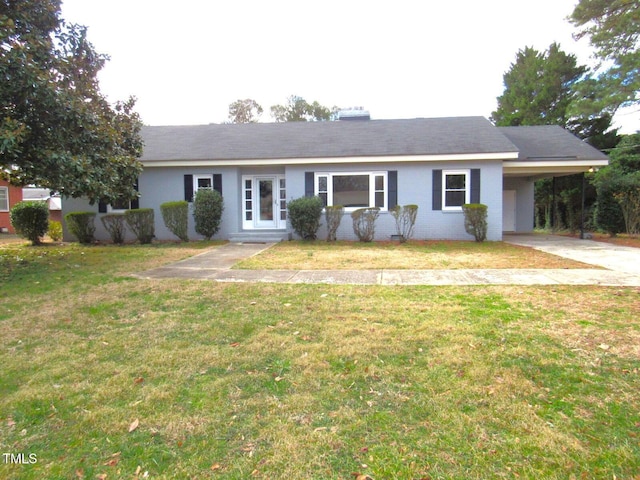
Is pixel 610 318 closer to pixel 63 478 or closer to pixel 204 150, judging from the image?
pixel 63 478

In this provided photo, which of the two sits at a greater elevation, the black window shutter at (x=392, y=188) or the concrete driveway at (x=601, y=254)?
the black window shutter at (x=392, y=188)

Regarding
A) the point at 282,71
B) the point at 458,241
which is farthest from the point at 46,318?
the point at 282,71

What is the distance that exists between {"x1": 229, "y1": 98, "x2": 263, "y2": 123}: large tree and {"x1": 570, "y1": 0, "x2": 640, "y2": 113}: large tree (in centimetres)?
3320

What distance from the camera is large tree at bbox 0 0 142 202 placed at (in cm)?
689

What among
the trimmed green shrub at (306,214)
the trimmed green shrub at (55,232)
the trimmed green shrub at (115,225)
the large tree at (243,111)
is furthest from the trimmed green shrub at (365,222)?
the large tree at (243,111)

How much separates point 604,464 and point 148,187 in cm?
1408

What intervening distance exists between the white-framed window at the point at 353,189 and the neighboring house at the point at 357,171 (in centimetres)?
3

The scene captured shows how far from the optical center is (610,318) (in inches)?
168

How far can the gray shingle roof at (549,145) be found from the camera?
12812 millimetres

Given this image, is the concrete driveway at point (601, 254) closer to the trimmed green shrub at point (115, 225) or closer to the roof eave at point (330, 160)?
the roof eave at point (330, 160)

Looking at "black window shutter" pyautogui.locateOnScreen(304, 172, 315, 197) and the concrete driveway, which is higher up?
"black window shutter" pyautogui.locateOnScreen(304, 172, 315, 197)

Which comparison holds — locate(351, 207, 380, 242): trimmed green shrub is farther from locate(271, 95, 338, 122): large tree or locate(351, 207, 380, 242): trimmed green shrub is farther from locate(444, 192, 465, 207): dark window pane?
locate(271, 95, 338, 122): large tree

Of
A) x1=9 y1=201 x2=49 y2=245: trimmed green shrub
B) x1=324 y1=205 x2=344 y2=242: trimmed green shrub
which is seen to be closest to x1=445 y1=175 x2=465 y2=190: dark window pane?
x1=324 y1=205 x2=344 y2=242: trimmed green shrub

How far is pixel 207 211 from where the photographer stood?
494 inches
